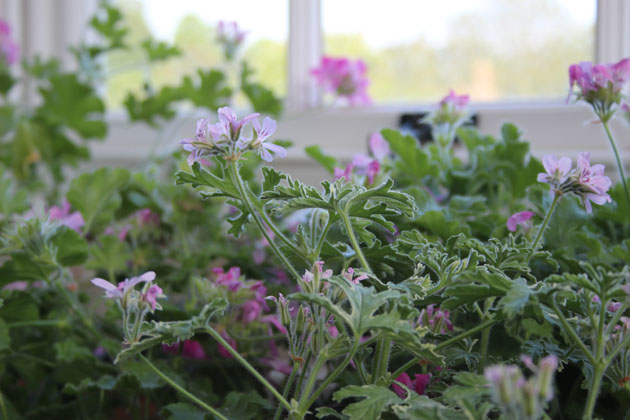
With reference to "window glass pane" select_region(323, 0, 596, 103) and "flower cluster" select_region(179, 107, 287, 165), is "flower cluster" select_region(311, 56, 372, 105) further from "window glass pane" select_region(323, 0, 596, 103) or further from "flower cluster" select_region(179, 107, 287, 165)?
"flower cluster" select_region(179, 107, 287, 165)

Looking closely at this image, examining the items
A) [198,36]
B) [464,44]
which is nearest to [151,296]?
[464,44]

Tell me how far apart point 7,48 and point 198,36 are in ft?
1.40

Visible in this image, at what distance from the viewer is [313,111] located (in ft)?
4.34

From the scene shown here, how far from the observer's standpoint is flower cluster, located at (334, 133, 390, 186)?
1.96 feet

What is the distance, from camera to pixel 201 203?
0.82 m

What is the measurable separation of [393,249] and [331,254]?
58 millimetres

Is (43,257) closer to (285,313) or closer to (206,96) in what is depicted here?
(285,313)

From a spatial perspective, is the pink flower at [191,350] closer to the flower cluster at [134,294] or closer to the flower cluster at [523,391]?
the flower cluster at [134,294]

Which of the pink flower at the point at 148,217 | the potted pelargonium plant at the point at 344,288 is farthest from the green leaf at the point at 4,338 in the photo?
the pink flower at the point at 148,217

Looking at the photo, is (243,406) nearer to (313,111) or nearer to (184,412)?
(184,412)

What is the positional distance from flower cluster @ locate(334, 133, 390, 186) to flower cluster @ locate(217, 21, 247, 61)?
1.85 feet

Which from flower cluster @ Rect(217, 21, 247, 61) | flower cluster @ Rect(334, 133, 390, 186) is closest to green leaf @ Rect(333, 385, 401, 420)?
flower cluster @ Rect(334, 133, 390, 186)

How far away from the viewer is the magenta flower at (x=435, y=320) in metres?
0.48

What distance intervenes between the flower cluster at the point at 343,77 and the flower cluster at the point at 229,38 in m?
0.15
